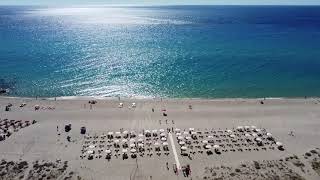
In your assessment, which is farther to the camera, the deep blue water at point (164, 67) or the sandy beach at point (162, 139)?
the deep blue water at point (164, 67)

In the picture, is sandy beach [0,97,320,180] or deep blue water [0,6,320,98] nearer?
sandy beach [0,97,320,180]

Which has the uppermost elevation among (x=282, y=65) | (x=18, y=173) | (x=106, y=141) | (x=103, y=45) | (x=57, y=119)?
(x=103, y=45)

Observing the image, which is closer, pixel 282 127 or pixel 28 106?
pixel 282 127

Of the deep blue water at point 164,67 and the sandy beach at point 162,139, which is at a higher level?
the deep blue water at point 164,67

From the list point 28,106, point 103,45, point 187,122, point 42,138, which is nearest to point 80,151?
point 42,138

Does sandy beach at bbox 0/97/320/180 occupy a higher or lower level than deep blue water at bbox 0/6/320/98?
lower

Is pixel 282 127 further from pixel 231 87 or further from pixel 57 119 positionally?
pixel 57 119

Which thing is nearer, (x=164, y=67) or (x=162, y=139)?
(x=162, y=139)

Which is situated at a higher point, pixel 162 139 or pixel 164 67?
pixel 164 67
